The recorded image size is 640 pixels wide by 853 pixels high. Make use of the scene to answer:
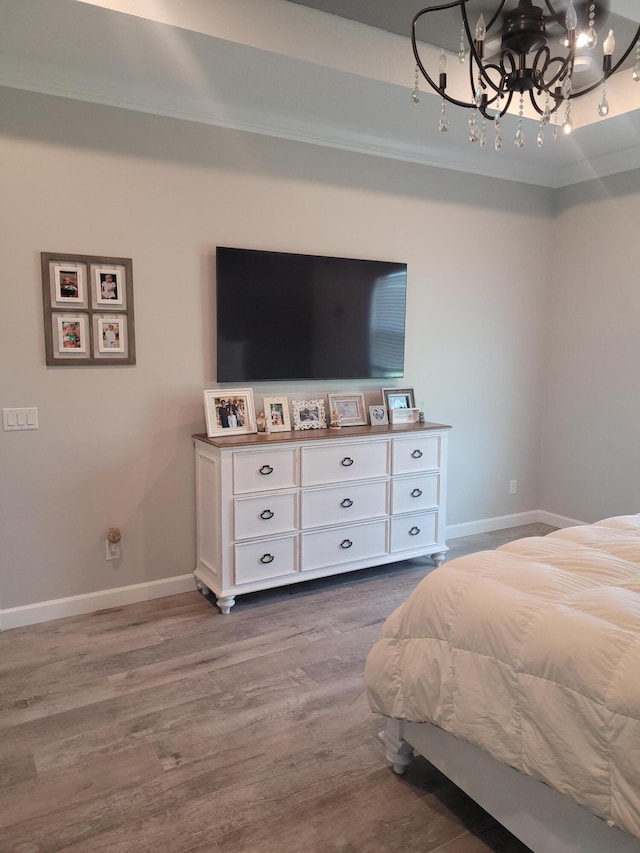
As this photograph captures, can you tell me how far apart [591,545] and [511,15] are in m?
1.79

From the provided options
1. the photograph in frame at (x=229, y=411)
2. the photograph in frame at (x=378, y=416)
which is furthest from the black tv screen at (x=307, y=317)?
the photograph in frame at (x=378, y=416)

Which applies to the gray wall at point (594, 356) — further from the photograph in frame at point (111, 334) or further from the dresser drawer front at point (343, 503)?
the photograph in frame at point (111, 334)

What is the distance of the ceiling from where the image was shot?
253 centimetres

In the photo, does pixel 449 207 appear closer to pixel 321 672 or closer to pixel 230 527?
pixel 230 527

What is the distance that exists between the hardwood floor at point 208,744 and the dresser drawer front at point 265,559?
7.9 inches

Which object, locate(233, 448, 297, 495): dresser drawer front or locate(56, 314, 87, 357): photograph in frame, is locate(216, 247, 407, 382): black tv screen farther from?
locate(56, 314, 87, 357): photograph in frame

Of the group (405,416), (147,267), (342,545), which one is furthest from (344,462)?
(147,267)

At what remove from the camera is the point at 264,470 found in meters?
3.29

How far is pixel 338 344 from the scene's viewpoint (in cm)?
386

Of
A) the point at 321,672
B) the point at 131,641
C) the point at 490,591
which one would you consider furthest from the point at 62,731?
the point at 490,591

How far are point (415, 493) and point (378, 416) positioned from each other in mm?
554

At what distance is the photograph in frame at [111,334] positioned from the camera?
3.20 meters

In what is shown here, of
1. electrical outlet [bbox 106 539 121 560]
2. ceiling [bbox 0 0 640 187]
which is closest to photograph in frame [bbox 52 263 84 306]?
ceiling [bbox 0 0 640 187]

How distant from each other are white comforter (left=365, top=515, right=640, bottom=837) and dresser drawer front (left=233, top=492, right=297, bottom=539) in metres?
1.41
